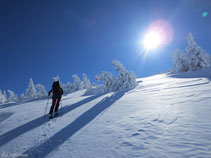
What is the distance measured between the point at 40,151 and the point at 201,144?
358 cm

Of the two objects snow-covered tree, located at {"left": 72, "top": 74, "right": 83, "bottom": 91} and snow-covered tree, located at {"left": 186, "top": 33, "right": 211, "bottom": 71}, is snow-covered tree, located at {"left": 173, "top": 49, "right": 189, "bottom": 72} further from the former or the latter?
snow-covered tree, located at {"left": 72, "top": 74, "right": 83, "bottom": 91}

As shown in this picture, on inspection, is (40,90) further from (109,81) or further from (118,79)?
(118,79)

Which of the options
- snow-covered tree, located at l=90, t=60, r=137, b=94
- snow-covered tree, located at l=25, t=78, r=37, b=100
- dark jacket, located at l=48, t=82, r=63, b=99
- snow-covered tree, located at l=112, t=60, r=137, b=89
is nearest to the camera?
dark jacket, located at l=48, t=82, r=63, b=99

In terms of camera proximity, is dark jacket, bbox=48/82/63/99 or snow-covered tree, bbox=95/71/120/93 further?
snow-covered tree, bbox=95/71/120/93

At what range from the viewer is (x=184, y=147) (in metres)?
1.76

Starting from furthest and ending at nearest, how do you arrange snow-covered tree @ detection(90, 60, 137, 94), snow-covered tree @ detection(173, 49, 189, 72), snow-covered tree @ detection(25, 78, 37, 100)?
1. snow-covered tree @ detection(25, 78, 37, 100)
2. snow-covered tree @ detection(173, 49, 189, 72)
3. snow-covered tree @ detection(90, 60, 137, 94)

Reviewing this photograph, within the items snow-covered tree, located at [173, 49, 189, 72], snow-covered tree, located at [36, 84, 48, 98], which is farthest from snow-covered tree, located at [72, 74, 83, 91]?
snow-covered tree, located at [173, 49, 189, 72]

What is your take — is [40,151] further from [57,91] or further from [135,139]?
[57,91]

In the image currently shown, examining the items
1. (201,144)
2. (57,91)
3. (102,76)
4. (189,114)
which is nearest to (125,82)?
(102,76)

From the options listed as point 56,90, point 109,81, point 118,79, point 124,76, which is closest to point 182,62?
point 124,76

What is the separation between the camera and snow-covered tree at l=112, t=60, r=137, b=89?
675 inches

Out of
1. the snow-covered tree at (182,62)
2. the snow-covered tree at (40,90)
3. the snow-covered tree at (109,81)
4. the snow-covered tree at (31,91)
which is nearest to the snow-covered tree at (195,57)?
the snow-covered tree at (182,62)

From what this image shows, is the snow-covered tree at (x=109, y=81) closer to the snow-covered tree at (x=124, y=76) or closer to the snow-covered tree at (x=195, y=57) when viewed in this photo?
the snow-covered tree at (x=124, y=76)

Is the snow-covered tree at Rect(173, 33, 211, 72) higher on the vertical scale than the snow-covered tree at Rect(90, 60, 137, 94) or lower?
higher
